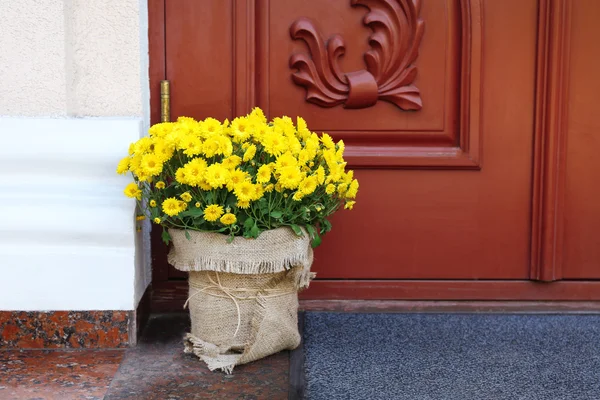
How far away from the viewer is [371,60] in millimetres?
1870

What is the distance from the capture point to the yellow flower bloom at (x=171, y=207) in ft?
4.93

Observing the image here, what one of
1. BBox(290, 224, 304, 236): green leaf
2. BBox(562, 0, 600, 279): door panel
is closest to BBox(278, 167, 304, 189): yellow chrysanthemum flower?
BBox(290, 224, 304, 236): green leaf

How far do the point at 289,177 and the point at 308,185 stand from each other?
0.05 metres

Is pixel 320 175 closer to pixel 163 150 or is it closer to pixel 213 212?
pixel 213 212

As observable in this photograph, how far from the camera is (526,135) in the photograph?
1.93 metres

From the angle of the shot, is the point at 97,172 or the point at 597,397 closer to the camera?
the point at 597,397

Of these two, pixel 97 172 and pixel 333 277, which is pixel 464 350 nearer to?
pixel 333 277

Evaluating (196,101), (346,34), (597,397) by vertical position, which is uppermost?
(346,34)

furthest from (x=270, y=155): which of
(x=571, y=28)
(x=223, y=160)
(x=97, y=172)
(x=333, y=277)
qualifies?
(x=571, y=28)

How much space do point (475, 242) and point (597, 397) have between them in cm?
61

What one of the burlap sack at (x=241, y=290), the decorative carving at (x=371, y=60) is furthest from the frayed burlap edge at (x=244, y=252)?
the decorative carving at (x=371, y=60)

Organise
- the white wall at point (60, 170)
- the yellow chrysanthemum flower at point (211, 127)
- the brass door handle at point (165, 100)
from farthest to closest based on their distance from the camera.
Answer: the brass door handle at point (165, 100)
the white wall at point (60, 170)
the yellow chrysanthemum flower at point (211, 127)

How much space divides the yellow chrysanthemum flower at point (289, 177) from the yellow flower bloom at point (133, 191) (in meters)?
0.34

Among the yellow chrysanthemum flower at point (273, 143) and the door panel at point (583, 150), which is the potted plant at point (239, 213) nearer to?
the yellow chrysanthemum flower at point (273, 143)
